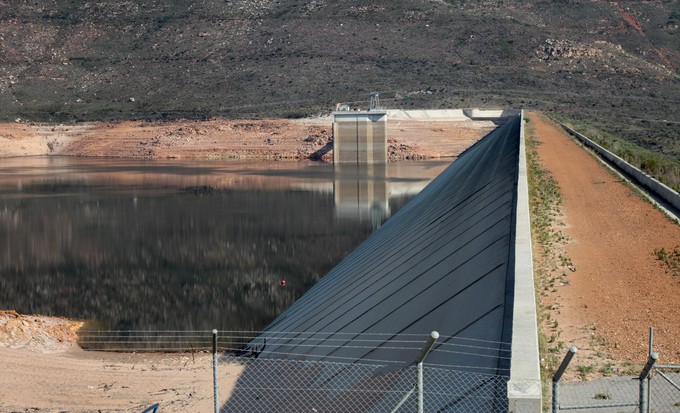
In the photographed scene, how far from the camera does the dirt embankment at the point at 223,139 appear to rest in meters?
83.0

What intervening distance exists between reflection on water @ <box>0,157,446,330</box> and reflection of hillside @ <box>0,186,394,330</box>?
5cm

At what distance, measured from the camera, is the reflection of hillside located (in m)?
25.3

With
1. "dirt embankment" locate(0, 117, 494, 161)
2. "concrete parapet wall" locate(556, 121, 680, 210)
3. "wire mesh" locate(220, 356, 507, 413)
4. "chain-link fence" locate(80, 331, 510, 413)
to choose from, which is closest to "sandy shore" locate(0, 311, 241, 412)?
"chain-link fence" locate(80, 331, 510, 413)

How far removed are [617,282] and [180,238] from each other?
25995 millimetres

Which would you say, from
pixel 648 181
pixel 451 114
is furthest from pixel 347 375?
pixel 451 114

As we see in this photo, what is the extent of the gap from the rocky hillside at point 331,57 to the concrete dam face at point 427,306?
238 ft

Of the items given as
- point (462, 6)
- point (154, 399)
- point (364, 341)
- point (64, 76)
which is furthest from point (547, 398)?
point (462, 6)

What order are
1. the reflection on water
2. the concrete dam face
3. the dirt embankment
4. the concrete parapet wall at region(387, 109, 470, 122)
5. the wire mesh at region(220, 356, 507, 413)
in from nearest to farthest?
the wire mesh at region(220, 356, 507, 413), the concrete dam face, the reflection on water, the dirt embankment, the concrete parapet wall at region(387, 109, 470, 122)

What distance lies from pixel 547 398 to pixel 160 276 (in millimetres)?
22105

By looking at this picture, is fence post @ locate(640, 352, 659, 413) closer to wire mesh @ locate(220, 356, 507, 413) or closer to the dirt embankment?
wire mesh @ locate(220, 356, 507, 413)

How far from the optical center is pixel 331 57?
404 feet

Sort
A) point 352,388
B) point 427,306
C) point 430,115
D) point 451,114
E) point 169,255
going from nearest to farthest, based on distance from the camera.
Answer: point 352,388
point 427,306
point 169,255
point 430,115
point 451,114

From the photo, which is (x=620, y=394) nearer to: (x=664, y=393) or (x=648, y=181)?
(x=664, y=393)

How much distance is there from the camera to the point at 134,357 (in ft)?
65.9
